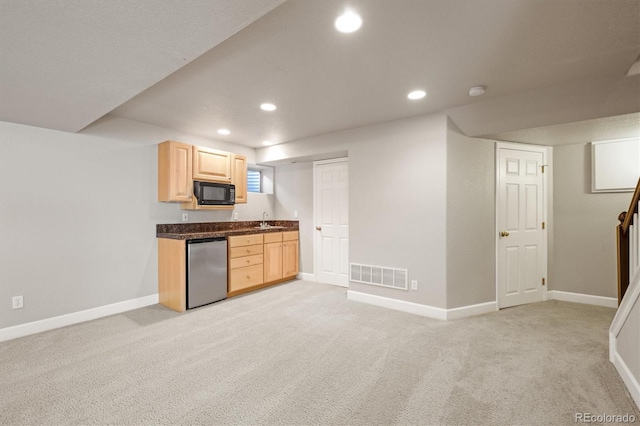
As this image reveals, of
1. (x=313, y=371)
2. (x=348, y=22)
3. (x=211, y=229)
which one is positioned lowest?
(x=313, y=371)

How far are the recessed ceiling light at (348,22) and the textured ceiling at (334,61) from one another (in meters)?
0.05

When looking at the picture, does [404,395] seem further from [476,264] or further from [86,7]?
[86,7]

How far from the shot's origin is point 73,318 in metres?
3.26

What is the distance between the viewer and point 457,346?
2662mm

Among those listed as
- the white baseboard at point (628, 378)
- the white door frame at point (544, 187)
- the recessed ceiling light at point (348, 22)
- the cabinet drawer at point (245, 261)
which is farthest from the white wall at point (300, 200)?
the white baseboard at point (628, 378)

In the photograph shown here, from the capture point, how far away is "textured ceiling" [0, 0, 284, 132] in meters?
1.34

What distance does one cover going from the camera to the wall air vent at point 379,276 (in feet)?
11.9

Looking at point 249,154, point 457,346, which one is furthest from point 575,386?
point 249,154

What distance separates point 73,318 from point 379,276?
3726mm

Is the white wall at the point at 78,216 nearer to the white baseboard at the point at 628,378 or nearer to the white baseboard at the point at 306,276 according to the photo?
the white baseboard at the point at 306,276

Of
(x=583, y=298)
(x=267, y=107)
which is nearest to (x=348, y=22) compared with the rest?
(x=267, y=107)

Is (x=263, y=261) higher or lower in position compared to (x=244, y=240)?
lower

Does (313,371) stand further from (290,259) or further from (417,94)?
(290,259)

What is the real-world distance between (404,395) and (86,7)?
2.87m
